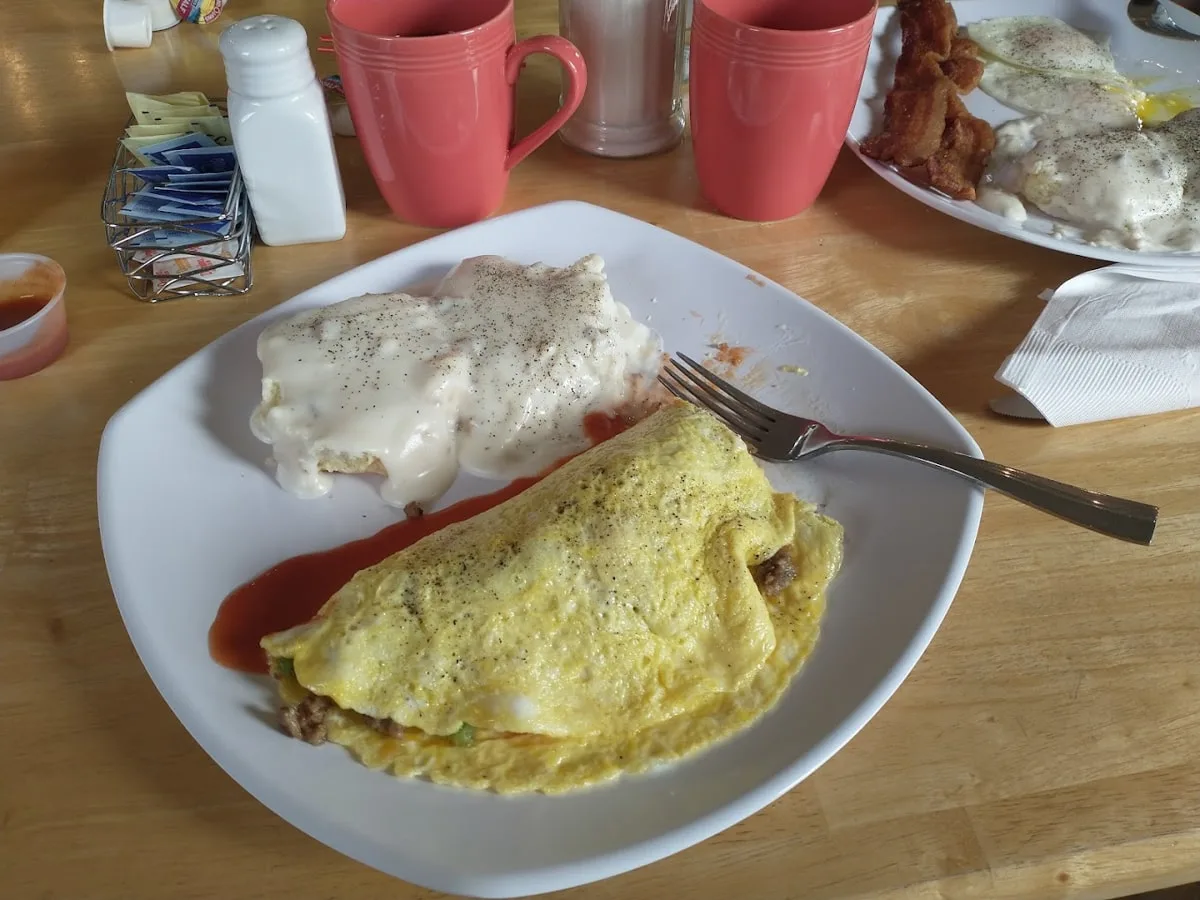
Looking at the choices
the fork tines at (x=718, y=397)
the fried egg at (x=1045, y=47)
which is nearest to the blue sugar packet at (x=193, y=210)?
the fork tines at (x=718, y=397)

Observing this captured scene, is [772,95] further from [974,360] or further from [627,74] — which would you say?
[974,360]

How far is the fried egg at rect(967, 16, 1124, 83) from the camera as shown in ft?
6.77

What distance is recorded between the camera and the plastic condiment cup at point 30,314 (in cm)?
141

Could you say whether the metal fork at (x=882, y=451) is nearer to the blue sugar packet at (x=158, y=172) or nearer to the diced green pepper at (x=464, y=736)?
the diced green pepper at (x=464, y=736)

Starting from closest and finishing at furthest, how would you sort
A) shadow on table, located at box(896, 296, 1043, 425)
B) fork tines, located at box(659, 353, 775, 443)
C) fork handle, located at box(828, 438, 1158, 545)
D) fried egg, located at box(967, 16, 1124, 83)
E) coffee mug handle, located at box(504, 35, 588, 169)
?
fork handle, located at box(828, 438, 1158, 545) < fork tines, located at box(659, 353, 775, 443) < shadow on table, located at box(896, 296, 1043, 425) < coffee mug handle, located at box(504, 35, 588, 169) < fried egg, located at box(967, 16, 1124, 83)

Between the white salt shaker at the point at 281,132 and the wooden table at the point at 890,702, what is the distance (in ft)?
0.23

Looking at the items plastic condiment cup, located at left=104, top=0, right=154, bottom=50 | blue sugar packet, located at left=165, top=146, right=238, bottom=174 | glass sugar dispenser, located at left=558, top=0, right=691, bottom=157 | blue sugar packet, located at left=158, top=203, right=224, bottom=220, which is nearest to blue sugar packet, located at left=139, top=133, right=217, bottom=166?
blue sugar packet, located at left=165, top=146, right=238, bottom=174

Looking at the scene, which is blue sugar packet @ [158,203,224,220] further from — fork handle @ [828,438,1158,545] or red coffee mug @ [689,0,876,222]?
fork handle @ [828,438,1158,545]

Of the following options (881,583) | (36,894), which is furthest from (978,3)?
(36,894)

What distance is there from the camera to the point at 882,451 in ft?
4.06

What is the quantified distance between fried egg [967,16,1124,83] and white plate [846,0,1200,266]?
53 millimetres

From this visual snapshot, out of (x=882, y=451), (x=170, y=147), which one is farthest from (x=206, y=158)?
(x=882, y=451)

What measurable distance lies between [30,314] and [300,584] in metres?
0.72

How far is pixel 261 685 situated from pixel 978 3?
227 centimetres
